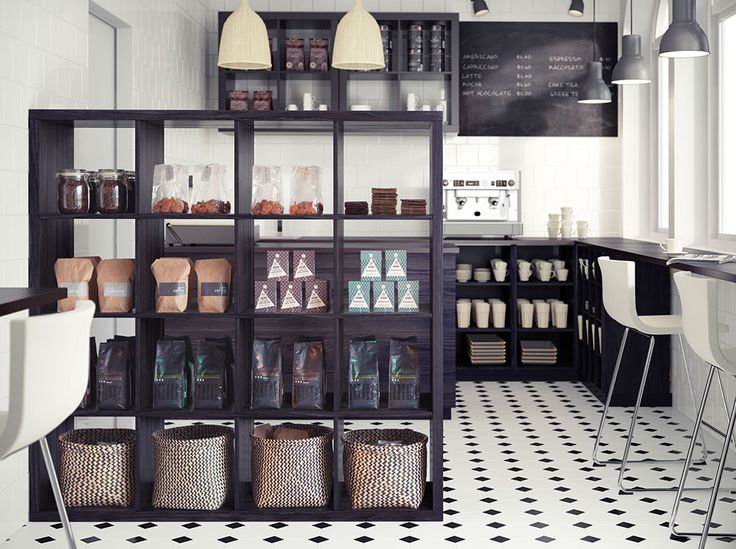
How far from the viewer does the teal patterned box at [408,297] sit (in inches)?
148

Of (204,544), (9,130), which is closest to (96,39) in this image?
(9,130)

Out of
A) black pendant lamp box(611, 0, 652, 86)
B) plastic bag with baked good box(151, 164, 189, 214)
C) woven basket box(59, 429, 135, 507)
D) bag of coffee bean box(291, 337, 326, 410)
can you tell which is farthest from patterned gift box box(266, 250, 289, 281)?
black pendant lamp box(611, 0, 652, 86)

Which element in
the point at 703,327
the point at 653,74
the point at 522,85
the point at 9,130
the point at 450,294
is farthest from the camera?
the point at 522,85

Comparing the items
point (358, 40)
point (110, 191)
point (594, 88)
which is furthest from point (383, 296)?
point (594, 88)

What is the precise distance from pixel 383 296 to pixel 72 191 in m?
1.31

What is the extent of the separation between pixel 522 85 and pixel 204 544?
531 cm

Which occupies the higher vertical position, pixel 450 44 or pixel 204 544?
pixel 450 44

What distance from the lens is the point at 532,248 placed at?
7168 mm

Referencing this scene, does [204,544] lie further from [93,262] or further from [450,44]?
[450,44]

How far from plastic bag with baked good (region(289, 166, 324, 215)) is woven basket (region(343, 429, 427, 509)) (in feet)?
3.17

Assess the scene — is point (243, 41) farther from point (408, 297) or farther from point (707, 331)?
point (707, 331)

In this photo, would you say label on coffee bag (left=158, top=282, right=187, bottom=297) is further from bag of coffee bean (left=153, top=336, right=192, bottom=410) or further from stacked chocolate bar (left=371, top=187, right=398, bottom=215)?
stacked chocolate bar (left=371, top=187, right=398, bottom=215)

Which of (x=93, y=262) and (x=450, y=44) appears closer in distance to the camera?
(x=93, y=262)

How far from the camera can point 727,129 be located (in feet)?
17.9
